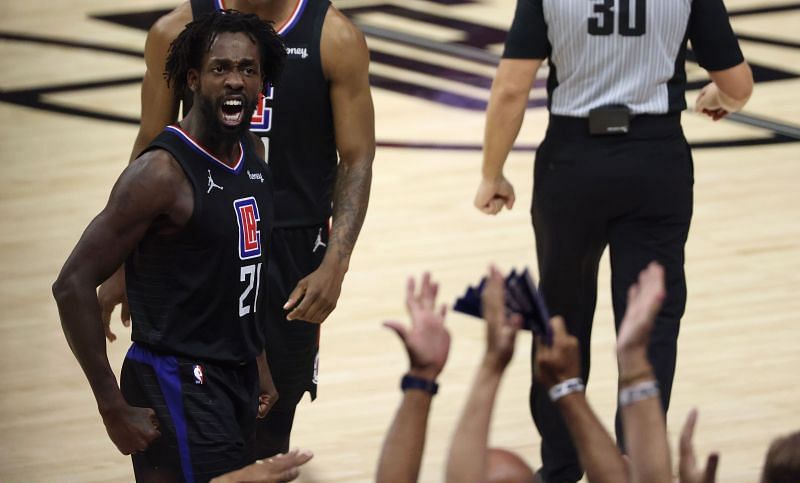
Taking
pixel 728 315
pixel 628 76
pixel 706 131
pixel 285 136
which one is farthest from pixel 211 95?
pixel 706 131

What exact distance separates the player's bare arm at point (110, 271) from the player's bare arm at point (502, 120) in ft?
4.83

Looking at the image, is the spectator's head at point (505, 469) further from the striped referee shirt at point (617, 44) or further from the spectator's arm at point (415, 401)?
the striped referee shirt at point (617, 44)

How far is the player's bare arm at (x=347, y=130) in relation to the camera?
456 cm

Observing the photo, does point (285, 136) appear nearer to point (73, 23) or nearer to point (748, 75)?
point (748, 75)

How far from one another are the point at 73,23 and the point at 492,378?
8.79 metres

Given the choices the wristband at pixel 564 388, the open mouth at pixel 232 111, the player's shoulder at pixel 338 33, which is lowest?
the wristband at pixel 564 388

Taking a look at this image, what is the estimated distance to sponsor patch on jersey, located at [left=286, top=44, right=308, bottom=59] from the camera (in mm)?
4570

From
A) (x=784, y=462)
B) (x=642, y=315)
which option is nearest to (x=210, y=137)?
(x=642, y=315)

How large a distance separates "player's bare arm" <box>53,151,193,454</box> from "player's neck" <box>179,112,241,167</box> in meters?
0.17

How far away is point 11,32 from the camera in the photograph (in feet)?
36.5

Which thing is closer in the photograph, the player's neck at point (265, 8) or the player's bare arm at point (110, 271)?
the player's bare arm at point (110, 271)

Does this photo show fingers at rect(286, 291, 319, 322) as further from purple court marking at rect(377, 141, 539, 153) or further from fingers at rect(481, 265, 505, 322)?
purple court marking at rect(377, 141, 539, 153)

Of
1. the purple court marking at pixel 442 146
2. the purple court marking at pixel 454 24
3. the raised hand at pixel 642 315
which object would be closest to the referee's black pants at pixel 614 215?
the raised hand at pixel 642 315

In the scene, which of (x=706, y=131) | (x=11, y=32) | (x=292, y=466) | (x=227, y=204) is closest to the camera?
(x=292, y=466)
